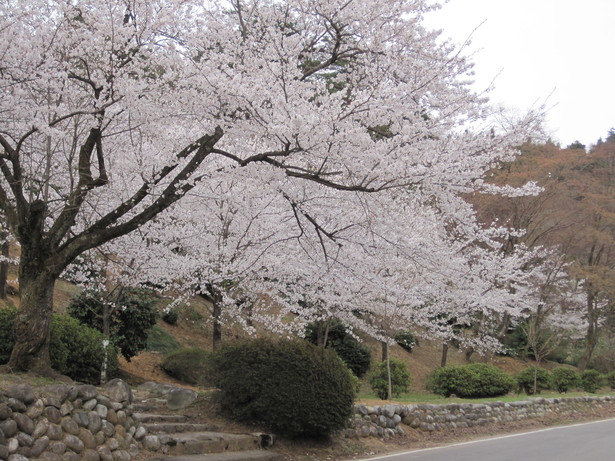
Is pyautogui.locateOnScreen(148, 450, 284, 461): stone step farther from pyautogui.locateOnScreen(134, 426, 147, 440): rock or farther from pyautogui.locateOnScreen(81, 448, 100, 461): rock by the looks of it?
pyautogui.locateOnScreen(81, 448, 100, 461): rock

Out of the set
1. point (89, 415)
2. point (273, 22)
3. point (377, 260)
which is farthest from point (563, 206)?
point (89, 415)

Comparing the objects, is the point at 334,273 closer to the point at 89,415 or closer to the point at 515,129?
the point at 515,129

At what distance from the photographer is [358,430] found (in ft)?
35.6

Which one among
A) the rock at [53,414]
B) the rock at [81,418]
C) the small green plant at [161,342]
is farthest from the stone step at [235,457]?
the small green plant at [161,342]

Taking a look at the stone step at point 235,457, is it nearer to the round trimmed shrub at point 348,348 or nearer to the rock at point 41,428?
the rock at point 41,428

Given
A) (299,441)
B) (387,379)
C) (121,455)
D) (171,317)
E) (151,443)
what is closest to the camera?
(121,455)

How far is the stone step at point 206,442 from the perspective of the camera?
311 inches

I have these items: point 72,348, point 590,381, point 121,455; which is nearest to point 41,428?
point 121,455

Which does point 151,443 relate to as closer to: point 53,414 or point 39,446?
point 53,414

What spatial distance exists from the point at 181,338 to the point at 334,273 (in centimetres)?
962

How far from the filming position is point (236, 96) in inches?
296

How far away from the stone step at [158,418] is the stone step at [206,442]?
1.65ft

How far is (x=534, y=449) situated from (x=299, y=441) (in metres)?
4.32

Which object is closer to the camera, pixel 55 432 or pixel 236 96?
pixel 55 432
